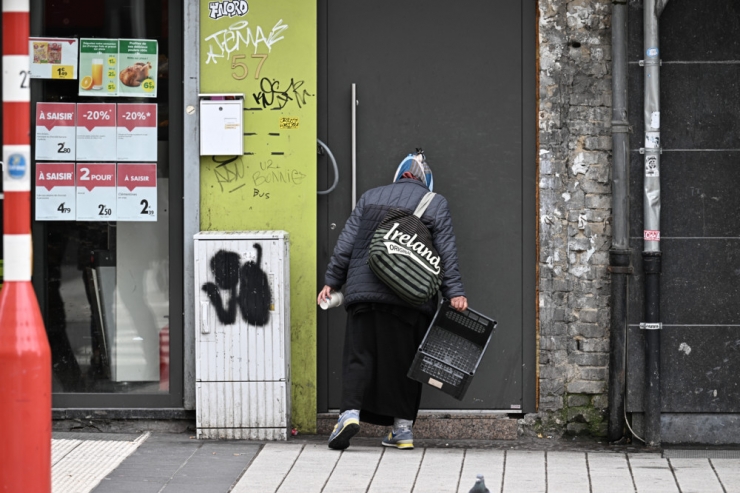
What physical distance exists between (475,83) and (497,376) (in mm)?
1953

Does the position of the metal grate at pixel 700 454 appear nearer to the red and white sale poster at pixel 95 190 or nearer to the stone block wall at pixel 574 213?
the stone block wall at pixel 574 213

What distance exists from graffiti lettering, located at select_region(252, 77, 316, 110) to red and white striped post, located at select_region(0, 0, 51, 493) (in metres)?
3.13

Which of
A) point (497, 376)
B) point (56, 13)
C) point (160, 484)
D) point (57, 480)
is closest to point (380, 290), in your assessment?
point (497, 376)

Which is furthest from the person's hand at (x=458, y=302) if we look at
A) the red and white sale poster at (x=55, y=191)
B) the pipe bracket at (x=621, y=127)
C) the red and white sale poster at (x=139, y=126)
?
the red and white sale poster at (x=55, y=191)

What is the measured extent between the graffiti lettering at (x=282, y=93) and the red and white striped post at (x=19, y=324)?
3.13 metres

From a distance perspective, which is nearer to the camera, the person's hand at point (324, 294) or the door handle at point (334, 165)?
the person's hand at point (324, 294)

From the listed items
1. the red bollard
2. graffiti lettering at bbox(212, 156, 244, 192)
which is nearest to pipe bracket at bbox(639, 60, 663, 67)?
graffiti lettering at bbox(212, 156, 244, 192)

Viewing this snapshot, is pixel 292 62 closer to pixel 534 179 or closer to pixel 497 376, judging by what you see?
pixel 534 179

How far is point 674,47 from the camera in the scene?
7117mm

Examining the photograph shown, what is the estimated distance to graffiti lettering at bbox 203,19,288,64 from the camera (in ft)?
23.4

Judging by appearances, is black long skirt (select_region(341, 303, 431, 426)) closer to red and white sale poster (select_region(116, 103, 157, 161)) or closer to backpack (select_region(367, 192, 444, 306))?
backpack (select_region(367, 192, 444, 306))

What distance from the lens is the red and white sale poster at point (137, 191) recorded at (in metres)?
7.24

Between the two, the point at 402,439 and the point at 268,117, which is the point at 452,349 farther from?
the point at 268,117

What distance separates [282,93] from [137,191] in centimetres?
116
